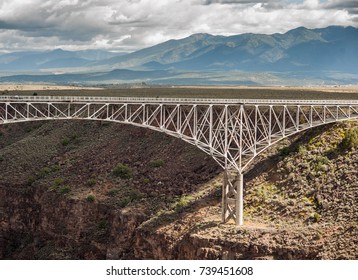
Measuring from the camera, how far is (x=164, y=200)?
75.2 m

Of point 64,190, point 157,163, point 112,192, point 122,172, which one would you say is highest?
point 157,163

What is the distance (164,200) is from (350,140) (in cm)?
1969

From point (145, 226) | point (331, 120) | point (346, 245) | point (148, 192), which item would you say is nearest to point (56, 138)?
point (148, 192)

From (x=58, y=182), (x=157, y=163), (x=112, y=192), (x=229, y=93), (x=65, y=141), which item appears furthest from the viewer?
(x=229, y=93)

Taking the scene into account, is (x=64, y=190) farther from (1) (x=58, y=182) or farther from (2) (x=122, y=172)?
(2) (x=122, y=172)

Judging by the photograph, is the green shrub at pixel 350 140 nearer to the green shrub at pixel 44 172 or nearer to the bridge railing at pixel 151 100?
the bridge railing at pixel 151 100

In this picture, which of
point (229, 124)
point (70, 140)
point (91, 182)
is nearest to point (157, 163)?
point (91, 182)

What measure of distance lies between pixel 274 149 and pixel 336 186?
957 cm

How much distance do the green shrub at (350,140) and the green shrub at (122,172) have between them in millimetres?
24246

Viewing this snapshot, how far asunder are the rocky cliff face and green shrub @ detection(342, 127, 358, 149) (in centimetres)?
50

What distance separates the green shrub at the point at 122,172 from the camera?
82.7 meters

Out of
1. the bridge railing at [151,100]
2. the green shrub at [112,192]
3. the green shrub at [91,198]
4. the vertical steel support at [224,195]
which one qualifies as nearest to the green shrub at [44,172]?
the green shrub at [91,198]

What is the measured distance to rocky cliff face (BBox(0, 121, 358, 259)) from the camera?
6412 centimetres

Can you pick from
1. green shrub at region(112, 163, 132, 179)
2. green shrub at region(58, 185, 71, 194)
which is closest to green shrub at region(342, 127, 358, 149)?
green shrub at region(112, 163, 132, 179)
